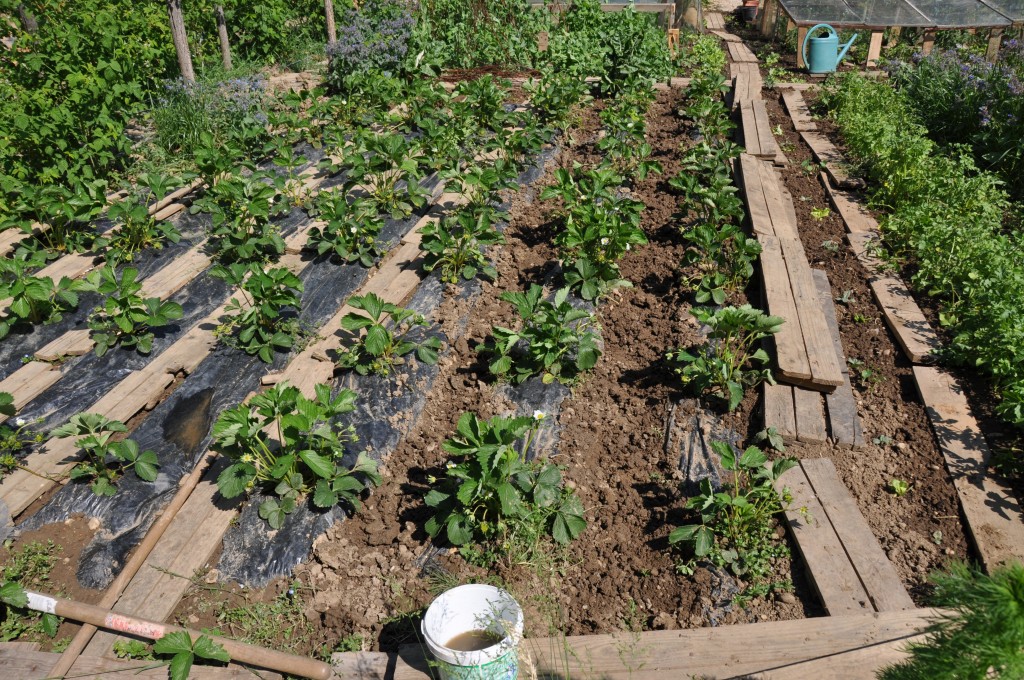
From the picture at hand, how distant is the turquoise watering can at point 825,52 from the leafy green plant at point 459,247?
735cm

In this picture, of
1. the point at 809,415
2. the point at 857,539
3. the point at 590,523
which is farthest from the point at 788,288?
the point at 590,523

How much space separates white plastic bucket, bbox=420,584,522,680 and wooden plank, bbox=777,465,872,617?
1318 mm

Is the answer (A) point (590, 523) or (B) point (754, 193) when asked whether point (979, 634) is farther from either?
(B) point (754, 193)

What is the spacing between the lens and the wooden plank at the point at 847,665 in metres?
2.76

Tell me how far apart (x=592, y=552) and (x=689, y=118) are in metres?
5.92

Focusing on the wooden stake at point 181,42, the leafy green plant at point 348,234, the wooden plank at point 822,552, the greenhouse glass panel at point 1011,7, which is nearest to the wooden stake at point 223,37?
the wooden stake at point 181,42

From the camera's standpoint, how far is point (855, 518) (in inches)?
139

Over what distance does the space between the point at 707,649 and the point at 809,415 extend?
163 centimetres

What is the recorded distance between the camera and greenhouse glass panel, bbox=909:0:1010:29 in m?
10.2

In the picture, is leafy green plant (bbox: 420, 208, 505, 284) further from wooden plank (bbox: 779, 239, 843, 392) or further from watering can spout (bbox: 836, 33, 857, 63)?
watering can spout (bbox: 836, 33, 857, 63)

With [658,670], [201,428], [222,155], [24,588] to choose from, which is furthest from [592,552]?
[222,155]

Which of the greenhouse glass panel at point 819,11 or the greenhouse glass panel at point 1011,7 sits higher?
the greenhouse glass panel at point 1011,7

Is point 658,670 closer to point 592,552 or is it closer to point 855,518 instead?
point 592,552

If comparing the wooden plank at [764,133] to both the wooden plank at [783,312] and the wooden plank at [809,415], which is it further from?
the wooden plank at [809,415]
